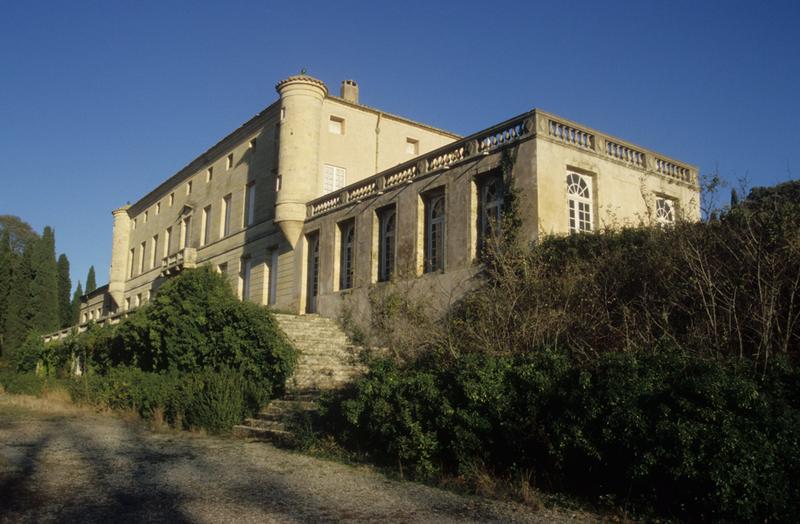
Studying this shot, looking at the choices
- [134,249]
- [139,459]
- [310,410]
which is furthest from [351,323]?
[134,249]

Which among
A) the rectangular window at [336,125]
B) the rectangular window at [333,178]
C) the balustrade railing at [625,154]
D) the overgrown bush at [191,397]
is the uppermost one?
the rectangular window at [336,125]

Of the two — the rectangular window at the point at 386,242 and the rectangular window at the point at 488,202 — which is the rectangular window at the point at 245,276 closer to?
the rectangular window at the point at 386,242

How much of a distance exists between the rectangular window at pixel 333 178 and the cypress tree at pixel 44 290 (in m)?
23.9

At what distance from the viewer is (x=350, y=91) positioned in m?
30.5

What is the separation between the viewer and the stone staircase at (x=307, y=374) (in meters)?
11.5

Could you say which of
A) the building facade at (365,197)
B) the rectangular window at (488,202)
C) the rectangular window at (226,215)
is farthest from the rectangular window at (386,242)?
the rectangular window at (226,215)

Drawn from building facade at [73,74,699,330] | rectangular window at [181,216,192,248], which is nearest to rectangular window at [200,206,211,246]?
building facade at [73,74,699,330]

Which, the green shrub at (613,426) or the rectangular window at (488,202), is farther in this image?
the rectangular window at (488,202)

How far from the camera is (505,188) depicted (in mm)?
16656

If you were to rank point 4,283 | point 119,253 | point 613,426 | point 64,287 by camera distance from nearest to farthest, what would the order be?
point 613,426
point 4,283
point 119,253
point 64,287

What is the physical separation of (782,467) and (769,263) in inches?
122

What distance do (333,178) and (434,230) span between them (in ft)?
32.0

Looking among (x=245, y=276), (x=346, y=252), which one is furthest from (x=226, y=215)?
(x=346, y=252)

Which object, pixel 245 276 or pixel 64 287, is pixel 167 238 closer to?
pixel 245 276
